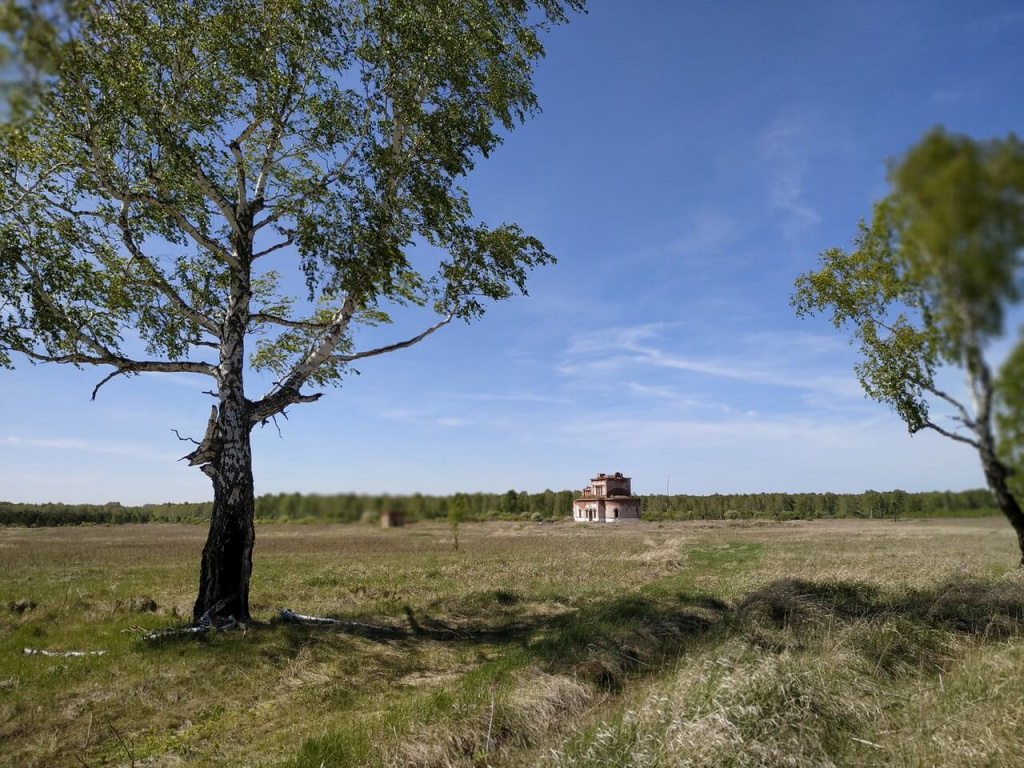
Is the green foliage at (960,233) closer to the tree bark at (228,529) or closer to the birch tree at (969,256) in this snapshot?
the birch tree at (969,256)

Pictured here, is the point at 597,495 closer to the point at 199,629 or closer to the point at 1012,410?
the point at 199,629

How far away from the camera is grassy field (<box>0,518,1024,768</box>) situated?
6500mm

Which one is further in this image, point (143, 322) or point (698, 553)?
point (698, 553)

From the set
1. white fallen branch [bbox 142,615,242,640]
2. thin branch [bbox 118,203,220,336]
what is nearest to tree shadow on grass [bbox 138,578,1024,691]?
white fallen branch [bbox 142,615,242,640]

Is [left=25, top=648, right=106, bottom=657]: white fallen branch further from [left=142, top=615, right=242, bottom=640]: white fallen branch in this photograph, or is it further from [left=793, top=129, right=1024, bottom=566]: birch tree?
[left=793, top=129, right=1024, bottom=566]: birch tree

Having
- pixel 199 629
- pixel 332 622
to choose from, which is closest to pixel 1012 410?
pixel 199 629

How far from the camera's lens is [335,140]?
44.7ft

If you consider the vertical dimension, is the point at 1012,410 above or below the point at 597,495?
above

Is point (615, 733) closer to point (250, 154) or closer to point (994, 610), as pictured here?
point (994, 610)

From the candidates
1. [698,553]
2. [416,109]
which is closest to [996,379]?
[416,109]

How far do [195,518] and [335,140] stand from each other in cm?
1076

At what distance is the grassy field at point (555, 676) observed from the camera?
256 inches

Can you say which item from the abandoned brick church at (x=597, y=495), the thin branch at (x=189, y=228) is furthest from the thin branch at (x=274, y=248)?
the abandoned brick church at (x=597, y=495)

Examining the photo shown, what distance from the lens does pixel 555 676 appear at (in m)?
9.82
